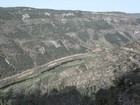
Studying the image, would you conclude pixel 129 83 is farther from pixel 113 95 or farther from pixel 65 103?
pixel 65 103

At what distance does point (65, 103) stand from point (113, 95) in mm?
124139

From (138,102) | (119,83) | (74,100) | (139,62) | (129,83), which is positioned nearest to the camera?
(138,102)

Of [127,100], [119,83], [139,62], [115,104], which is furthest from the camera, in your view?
[139,62]

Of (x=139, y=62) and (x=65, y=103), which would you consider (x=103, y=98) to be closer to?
(x=139, y=62)

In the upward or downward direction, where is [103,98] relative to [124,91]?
downward

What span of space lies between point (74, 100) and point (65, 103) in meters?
6.67

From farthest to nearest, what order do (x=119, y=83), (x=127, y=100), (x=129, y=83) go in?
(x=119, y=83), (x=129, y=83), (x=127, y=100)

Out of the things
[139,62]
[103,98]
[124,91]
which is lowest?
[139,62]

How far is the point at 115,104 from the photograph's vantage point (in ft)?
223

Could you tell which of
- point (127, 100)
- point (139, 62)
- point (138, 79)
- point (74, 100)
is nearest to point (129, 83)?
point (138, 79)

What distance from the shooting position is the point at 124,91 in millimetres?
69750

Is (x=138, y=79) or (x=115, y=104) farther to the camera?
(x=138, y=79)

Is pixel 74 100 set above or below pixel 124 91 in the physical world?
below

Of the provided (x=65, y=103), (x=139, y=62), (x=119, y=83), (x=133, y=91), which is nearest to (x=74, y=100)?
(x=65, y=103)
